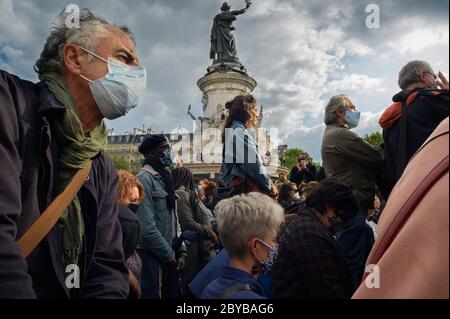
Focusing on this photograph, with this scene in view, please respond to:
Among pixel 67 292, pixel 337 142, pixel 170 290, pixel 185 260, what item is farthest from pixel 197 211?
pixel 67 292

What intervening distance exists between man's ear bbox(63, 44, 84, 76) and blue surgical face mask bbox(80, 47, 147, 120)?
4 cm

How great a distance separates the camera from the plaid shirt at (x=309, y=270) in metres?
3.16

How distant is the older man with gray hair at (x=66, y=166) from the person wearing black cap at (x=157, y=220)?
88.5 inches

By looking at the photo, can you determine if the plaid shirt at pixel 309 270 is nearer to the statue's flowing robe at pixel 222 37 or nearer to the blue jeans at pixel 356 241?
the blue jeans at pixel 356 241

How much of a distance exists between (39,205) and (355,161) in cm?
358

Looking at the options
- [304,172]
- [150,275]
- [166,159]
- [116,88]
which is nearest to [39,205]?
[116,88]

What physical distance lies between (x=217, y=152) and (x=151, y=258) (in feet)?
64.9

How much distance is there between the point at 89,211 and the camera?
7.15ft

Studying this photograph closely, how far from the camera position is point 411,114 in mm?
3814

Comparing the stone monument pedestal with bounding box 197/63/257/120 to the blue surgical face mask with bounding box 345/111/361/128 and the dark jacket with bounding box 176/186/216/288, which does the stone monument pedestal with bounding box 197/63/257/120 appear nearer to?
the dark jacket with bounding box 176/186/216/288

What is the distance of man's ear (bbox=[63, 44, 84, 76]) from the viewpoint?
235 cm

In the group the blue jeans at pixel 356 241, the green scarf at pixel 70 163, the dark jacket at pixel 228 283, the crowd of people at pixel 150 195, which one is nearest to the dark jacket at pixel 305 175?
the crowd of people at pixel 150 195

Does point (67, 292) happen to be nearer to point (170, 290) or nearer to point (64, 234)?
point (64, 234)

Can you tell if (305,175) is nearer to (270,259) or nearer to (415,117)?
(415,117)
